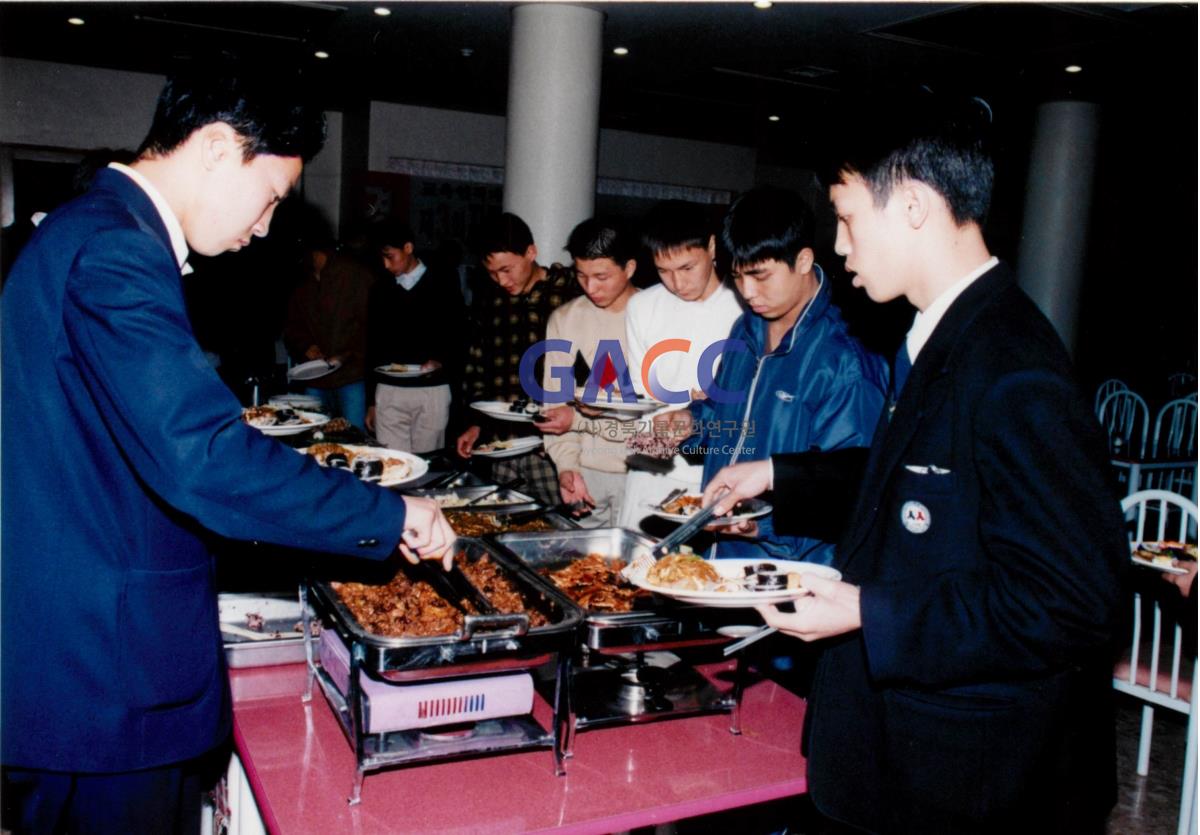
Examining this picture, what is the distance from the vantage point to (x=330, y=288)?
6.18 metres

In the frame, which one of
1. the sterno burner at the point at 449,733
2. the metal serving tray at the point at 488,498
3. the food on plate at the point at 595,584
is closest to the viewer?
the sterno burner at the point at 449,733

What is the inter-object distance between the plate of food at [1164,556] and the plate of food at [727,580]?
6.05ft

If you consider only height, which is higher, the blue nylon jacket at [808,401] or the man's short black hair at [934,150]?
the man's short black hair at [934,150]

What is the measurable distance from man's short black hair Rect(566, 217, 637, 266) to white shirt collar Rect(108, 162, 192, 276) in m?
2.05

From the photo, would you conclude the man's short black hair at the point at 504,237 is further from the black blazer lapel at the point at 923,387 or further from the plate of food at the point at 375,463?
the black blazer lapel at the point at 923,387

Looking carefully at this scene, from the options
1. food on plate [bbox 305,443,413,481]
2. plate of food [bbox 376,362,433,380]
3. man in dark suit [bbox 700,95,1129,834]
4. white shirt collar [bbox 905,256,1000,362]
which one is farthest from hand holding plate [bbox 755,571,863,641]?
plate of food [bbox 376,362,433,380]

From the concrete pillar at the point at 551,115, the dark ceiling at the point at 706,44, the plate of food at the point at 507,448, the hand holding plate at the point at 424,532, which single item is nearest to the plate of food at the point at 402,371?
the concrete pillar at the point at 551,115

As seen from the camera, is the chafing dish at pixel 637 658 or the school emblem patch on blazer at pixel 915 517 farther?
the chafing dish at pixel 637 658

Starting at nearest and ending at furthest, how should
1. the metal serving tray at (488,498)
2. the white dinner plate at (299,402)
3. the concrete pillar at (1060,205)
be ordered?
the metal serving tray at (488,498), the white dinner plate at (299,402), the concrete pillar at (1060,205)

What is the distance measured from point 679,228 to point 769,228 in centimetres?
72

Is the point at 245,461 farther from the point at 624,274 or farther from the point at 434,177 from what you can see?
the point at 434,177

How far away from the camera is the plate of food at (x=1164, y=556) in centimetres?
281

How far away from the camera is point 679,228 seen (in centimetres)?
291

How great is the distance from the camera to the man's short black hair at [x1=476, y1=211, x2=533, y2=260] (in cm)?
378
